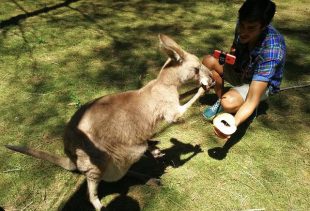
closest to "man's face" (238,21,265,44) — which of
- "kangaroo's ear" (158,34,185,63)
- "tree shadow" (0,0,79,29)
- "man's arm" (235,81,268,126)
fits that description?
"man's arm" (235,81,268,126)

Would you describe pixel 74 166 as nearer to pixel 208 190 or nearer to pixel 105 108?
pixel 105 108

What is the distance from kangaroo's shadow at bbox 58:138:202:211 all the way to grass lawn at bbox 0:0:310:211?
0.03ft

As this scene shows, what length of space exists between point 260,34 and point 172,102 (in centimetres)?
119

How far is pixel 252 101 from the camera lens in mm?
3557

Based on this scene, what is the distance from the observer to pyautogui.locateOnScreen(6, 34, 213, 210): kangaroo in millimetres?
2912

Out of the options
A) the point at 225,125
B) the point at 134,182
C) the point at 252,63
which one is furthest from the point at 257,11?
the point at 134,182

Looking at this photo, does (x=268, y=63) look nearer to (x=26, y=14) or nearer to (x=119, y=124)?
(x=119, y=124)

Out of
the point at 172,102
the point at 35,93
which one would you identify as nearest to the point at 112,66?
the point at 35,93

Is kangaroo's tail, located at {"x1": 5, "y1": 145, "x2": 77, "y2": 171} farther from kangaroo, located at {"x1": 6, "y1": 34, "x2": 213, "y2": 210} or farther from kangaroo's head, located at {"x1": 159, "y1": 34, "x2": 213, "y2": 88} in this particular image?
kangaroo's head, located at {"x1": 159, "y1": 34, "x2": 213, "y2": 88}

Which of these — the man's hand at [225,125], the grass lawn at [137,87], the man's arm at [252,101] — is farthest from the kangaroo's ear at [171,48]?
the grass lawn at [137,87]

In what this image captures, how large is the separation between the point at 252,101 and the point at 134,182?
1.34 metres

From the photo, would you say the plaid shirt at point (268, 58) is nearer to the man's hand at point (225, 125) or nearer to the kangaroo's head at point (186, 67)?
the kangaroo's head at point (186, 67)

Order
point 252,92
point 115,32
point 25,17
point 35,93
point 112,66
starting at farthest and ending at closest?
point 25,17 → point 115,32 → point 112,66 → point 35,93 → point 252,92

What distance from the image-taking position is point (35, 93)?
188 inches
